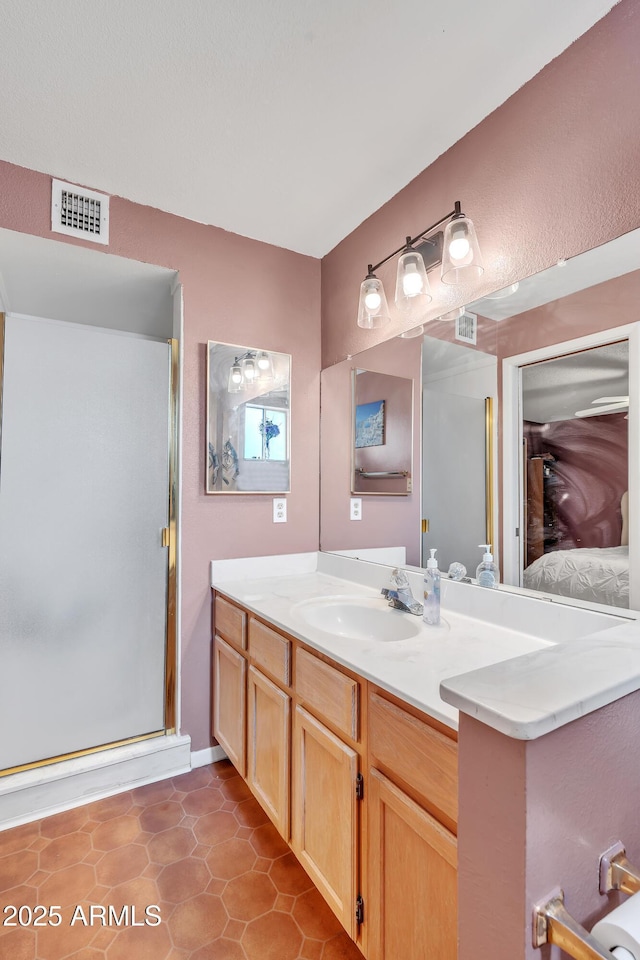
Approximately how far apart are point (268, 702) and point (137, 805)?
2.62ft

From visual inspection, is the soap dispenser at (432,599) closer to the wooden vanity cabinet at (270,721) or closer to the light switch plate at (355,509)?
the wooden vanity cabinet at (270,721)

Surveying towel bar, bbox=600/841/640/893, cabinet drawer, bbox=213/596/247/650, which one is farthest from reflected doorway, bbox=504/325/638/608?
cabinet drawer, bbox=213/596/247/650

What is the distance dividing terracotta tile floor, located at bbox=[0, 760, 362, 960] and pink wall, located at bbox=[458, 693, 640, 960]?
870 mm

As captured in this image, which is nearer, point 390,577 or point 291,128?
point 291,128

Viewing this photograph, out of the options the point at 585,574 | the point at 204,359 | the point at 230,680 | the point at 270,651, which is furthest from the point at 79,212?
the point at 585,574

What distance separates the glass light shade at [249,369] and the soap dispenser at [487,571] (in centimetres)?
129

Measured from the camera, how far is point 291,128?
1.53 m

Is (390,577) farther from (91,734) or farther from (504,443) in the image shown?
(91,734)

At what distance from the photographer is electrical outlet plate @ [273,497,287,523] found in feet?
7.32

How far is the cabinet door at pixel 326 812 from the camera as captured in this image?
1083 millimetres

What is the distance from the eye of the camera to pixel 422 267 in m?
1.62

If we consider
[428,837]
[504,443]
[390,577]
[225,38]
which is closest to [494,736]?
[428,837]

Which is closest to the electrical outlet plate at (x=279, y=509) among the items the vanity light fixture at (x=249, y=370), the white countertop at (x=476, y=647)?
the white countertop at (x=476, y=647)

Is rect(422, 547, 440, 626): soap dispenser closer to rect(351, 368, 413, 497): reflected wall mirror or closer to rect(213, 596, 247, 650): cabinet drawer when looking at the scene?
rect(351, 368, 413, 497): reflected wall mirror
